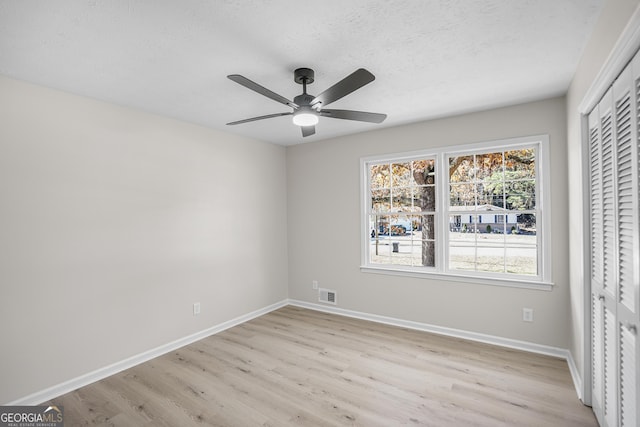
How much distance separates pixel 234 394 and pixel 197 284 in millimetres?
1537

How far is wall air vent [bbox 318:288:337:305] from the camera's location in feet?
14.9

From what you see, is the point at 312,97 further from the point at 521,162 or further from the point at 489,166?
the point at 521,162

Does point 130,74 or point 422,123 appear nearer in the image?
point 130,74

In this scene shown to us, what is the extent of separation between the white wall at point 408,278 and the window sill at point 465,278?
0.17 feet

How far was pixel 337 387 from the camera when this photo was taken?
2621 millimetres

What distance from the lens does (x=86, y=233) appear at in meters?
2.77

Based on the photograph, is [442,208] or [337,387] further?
[442,208]

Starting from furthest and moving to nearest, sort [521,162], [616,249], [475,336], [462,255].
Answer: [462,255] < [475,336] < [521,162] < [616,249]

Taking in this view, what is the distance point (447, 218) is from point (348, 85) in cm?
239

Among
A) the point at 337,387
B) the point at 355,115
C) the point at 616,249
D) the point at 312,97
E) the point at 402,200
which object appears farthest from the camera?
the point at 402,200

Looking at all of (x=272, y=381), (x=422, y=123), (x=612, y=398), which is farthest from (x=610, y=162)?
(x=272, y=381)

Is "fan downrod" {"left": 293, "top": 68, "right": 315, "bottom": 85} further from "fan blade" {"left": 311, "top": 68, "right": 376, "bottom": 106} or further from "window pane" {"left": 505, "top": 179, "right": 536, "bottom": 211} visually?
"window pane" {"left": 505, "top": 179, "right": 536, "bottom": 211}

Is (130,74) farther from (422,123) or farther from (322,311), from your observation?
(322,311)

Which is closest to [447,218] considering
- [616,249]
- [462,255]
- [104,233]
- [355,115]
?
[462,255]
